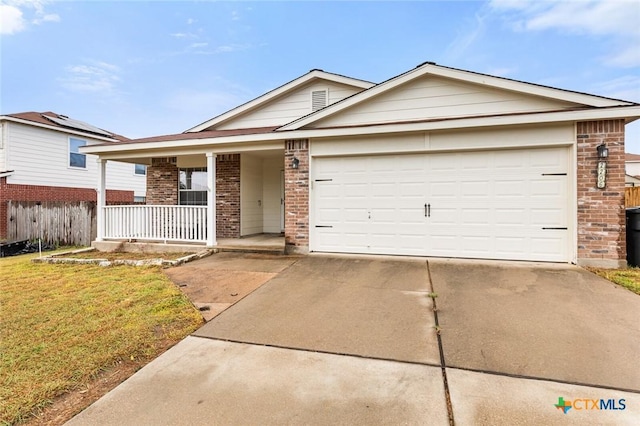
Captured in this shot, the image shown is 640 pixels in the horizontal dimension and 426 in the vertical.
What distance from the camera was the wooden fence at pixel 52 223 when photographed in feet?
39.3

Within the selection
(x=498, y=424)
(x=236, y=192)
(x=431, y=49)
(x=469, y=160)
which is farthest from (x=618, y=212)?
(x=431, y=49)

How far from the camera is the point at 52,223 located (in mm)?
11953

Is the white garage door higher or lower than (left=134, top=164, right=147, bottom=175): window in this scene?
lower

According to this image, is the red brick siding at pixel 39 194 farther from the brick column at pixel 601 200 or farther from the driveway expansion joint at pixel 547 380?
the brick column at pixel 601 200

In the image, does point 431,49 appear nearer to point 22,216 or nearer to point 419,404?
point 419,404

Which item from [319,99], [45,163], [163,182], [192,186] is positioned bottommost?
[192,186]

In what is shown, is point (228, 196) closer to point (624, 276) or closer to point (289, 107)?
point (289, 107)

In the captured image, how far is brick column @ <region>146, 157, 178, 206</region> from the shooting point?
11.0m

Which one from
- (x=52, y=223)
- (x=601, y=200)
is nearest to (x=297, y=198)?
(x=601, y=200)

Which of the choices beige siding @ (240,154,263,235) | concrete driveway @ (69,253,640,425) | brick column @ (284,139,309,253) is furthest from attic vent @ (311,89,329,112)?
concrete driveway @ (69,253,640,425)

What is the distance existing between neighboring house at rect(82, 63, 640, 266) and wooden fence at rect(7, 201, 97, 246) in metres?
5.01

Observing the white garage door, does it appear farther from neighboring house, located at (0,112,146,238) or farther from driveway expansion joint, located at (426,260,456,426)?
neighboring house, located at (0,112,146,238)

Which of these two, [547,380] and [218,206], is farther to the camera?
[218,206]

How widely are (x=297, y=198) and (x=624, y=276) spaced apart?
6473 millimetres
